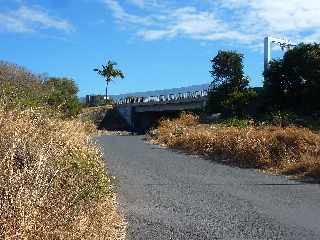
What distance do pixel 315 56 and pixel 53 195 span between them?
3064 cm

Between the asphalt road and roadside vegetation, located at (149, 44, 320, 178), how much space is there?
194 cm

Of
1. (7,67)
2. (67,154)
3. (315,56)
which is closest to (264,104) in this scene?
(315,56)

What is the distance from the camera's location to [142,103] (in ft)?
230

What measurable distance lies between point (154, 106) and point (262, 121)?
121 feet

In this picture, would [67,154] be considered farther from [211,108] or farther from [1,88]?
[211,108]

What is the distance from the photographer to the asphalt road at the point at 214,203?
880cm

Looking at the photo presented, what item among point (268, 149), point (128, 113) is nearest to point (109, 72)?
point (128, 113)

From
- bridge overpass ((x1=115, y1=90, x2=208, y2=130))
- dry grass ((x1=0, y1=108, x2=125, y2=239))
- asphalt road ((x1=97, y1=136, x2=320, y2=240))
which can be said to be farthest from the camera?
bridge overpass ((x1=115, y1=90, x2=208, y2=130))

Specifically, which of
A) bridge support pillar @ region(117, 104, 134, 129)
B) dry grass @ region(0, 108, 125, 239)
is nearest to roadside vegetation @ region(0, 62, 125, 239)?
dry grass @ region(0, 108, 125, 239)

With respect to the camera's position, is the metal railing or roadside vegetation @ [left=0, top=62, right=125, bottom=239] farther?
the metal railing

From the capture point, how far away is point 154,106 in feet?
221

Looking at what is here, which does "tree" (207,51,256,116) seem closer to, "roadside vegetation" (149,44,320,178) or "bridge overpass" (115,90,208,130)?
"roadside vegetation" (149,44,320,178)

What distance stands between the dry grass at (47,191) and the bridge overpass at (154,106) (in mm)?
45871

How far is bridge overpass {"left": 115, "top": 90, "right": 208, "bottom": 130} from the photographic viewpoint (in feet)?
189
